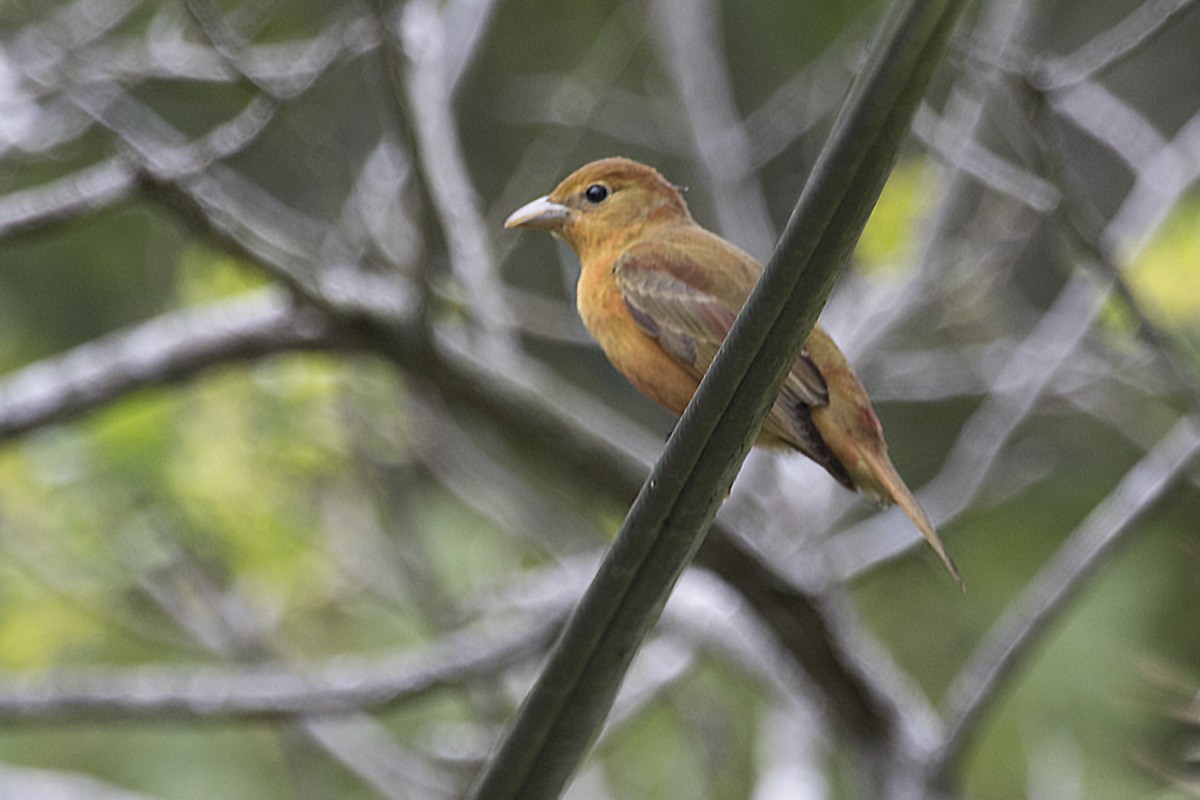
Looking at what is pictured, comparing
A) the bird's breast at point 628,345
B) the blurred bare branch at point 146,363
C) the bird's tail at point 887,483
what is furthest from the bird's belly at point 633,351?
the blurred bare branch at point 146,363

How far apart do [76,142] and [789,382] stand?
5.09 meters

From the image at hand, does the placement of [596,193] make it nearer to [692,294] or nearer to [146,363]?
[692,294]

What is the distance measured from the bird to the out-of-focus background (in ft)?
1.55

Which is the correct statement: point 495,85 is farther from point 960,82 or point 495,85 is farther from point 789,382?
point 789,382

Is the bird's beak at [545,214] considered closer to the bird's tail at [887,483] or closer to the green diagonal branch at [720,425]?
the bird's tail at [887,483]

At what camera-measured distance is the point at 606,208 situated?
208 centimetres

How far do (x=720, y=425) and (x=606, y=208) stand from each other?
3.86 feet

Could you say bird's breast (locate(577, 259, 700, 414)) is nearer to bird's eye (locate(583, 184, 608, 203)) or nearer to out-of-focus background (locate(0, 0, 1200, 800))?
bird's eye (locate(583, 184, 608, 203))

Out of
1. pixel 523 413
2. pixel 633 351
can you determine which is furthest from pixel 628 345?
pixel 523 413

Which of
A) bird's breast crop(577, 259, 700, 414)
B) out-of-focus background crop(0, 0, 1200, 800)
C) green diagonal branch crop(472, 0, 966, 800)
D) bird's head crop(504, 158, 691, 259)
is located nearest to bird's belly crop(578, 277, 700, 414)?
bird's breast crop(577, 259, 700, 414)

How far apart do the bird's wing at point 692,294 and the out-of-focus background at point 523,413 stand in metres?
0.58

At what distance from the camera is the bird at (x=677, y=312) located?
1.74m

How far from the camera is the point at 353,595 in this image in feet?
20.7

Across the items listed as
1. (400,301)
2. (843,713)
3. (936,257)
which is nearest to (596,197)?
(400,301)
